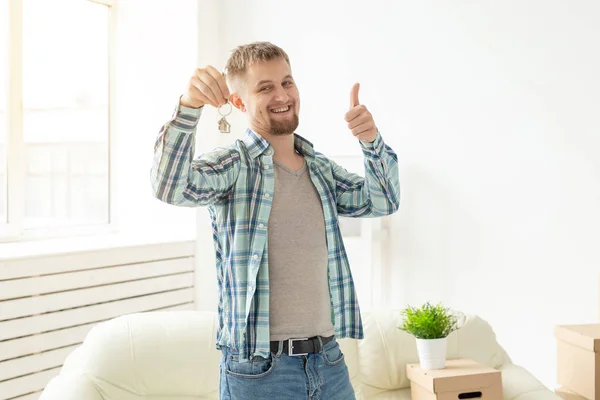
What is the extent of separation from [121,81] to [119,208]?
Result: 76 centimetres

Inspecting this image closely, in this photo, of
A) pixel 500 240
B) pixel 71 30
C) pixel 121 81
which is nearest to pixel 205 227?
pixel 121 81

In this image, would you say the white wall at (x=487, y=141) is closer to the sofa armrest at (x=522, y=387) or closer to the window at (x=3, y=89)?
the sofa armrest at (x=522, y=387)

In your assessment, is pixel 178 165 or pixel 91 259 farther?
pixel 91 259

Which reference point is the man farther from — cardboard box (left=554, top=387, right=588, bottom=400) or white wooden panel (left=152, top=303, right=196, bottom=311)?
white wooden panel (left=152, top=303, right=196, bottom=311)

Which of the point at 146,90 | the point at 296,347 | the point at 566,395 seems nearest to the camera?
the point at 296,347

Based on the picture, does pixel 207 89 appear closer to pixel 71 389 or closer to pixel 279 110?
pixel 279 110

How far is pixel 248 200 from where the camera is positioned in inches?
61.6

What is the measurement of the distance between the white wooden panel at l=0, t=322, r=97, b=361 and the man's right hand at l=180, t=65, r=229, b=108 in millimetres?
2143

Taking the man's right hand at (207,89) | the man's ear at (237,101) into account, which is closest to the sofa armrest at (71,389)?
the man's ear at (237,101)

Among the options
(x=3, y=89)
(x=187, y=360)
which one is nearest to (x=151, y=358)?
(x=187, y=360)

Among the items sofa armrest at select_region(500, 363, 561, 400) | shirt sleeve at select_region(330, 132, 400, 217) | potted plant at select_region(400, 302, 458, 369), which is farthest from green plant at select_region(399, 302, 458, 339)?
shirt sleeve at select_region(330, 132, 400, 217)

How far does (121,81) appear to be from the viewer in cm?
444

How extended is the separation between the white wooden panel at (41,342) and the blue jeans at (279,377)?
1925 millimetres

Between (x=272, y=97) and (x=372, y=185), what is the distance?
306 mm
